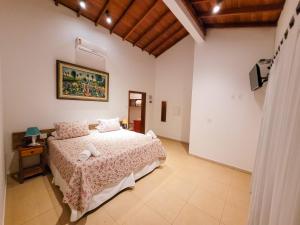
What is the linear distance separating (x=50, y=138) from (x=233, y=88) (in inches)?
161

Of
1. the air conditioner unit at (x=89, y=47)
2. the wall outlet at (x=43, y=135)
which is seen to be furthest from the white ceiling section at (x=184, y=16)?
the wall outlet at (x=43, y=135)

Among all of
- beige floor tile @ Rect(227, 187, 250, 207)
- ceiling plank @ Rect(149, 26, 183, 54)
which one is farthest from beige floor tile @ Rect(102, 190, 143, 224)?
ceiling plank @ Rect(149, 26, 183, 54)

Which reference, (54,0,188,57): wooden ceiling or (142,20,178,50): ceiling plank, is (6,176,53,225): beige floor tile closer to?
(54,0,188,57): wooden ceiling

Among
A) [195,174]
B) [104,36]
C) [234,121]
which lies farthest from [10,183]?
[234,121]

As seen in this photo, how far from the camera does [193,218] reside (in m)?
1.79

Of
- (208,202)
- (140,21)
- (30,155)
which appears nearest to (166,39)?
(140,21)

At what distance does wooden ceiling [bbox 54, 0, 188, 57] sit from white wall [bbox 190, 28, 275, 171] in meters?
1.31

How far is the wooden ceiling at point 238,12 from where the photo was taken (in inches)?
93.5

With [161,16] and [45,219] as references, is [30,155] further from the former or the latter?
[161,16]

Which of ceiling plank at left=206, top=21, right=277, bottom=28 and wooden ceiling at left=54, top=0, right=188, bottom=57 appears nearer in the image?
ceiling plank at left=206, top=21, right=277, bottom=28

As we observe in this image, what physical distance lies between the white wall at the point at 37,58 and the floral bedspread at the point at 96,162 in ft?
2.42

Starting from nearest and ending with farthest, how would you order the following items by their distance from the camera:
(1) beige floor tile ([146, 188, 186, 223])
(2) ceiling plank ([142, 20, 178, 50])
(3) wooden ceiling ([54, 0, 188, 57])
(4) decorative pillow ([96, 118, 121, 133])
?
1. (1) beige floor tile ([146, 188, 186, 223])
2. (3) wooden ceiling ([54, 0, 188, 57])
3. (4) decorative pillow ([96, 118, 121, 133])
4. (2) ceiling plank ([142, 20, 178, 50])

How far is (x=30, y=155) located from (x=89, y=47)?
2.67 metres

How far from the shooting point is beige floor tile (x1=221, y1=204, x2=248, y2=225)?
→ 177cm
